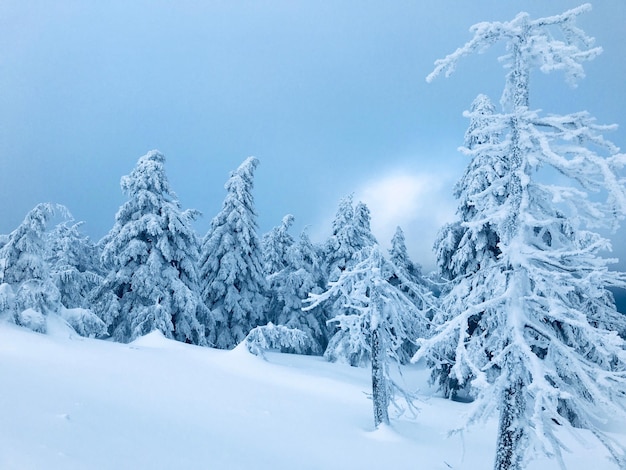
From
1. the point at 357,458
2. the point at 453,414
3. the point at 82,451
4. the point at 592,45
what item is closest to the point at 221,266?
the point at 453,414

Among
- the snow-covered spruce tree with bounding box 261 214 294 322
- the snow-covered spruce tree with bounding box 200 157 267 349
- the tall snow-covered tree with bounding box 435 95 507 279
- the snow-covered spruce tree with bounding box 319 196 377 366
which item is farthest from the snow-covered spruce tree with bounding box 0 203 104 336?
the snow-covered spruce tree with bounding box 319 196 377 366

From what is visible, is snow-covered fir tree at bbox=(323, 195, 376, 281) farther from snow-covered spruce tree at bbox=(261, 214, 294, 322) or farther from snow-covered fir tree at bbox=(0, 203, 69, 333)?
snow-covered fir tree at bbox=(0, 203, 69, 333)

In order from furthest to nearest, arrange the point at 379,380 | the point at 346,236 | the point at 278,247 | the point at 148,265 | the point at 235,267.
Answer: the point at 278,247
the point at 346,236
the point at 235,267
the point at 148,265
the point at 379,380

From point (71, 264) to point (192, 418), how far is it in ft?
75.5

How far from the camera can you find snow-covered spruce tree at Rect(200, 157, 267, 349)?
27.2 meters

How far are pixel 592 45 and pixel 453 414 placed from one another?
12.3m

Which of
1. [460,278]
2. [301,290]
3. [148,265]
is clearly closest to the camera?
[460,278]

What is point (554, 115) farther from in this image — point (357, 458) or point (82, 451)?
point (82, 451)

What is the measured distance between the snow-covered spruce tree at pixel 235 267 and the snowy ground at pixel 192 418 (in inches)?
446

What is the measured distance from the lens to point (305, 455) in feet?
28.5

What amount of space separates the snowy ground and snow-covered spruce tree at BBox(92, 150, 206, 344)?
574 centimetres

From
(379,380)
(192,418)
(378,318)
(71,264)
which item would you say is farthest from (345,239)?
(192,418)

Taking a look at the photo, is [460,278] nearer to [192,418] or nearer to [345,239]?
[192,418]

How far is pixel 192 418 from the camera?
30.0 ft
